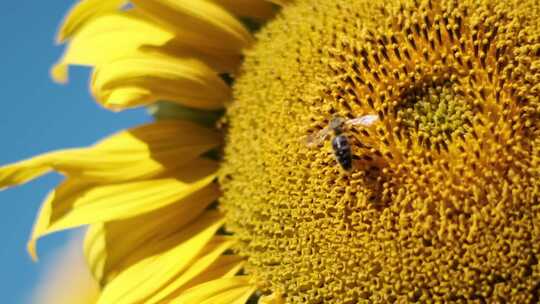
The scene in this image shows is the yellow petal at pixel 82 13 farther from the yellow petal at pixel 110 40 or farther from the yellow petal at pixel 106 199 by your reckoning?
the yellow petal at pixel 106 199

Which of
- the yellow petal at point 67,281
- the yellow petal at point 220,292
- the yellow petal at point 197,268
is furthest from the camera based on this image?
the yellow petal at point 67,281

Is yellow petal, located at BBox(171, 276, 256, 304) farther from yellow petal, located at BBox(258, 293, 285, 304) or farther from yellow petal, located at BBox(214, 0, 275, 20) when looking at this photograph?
yellow petal, located at BBox(214, 0, 275, 20)

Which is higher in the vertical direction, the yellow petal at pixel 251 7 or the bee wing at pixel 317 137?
the yellow petal at pixel 251 7

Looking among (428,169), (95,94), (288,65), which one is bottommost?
(428,169)

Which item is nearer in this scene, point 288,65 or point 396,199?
point 396,199

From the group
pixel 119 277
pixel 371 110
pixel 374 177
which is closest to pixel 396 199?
pixel 374 177

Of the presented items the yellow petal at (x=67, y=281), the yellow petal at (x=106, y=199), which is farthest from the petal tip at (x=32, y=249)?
the yellow petal at (x=67, y=281)

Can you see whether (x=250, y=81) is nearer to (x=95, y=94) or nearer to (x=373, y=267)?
(x=95, y=94)

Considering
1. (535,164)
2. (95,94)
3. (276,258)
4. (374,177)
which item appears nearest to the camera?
(535,164)
